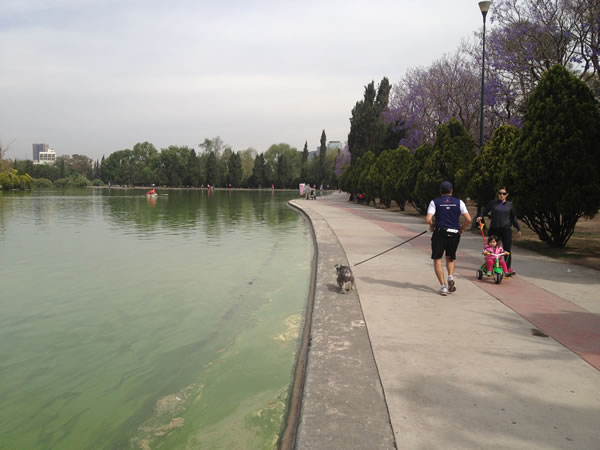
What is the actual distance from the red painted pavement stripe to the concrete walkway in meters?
0.01

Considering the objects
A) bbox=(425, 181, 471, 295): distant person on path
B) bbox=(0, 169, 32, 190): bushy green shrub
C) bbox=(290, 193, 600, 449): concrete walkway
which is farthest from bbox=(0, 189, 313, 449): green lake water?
bbox=(0, 169, 32, 190): bushy green shrub

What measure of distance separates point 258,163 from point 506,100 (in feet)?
263

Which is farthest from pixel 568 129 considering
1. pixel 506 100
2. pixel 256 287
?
pixel 506 100

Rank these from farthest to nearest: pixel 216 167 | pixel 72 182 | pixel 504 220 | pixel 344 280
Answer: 1. pixel 72 182
2. pixel 216 167
3. pixel 504 220
4. pixel 344 280

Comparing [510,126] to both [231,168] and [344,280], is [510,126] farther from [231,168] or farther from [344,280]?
[231,168]

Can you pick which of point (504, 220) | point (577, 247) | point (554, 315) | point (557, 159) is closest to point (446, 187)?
point (504, 220)

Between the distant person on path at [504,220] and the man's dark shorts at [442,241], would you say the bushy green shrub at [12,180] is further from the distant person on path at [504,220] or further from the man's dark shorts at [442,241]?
the man's dark shorts at [442,241]

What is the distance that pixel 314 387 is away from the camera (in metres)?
3.40

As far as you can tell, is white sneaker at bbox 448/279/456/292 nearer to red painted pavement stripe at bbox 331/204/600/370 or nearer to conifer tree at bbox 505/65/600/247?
red painted pavement stripe at bbox 331/204/600/370

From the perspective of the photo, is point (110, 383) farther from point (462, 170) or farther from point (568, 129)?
point (462, 170)

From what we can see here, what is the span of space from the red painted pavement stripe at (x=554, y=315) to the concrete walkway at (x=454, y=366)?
1cm

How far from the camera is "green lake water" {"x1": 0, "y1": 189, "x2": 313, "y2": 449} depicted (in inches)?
131

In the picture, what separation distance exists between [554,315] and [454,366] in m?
2.33

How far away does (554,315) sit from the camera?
5242 millimetres
